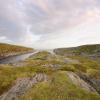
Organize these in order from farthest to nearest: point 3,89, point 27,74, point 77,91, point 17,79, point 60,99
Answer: point 27,74, point 17,79, point 3,89, point 77,91, point 60,99

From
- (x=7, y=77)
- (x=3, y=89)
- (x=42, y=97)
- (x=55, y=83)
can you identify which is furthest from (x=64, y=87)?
(x=7, y=77)

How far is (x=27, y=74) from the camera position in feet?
161

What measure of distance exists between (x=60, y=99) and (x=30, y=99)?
538 cm

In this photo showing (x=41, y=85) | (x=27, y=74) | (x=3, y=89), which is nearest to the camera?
(x=41, y=85)

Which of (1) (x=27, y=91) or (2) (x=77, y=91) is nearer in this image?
(2) (x=77, y=91)

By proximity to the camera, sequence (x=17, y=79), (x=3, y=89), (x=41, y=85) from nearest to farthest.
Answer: (x=41, y=85) < (x=3, y=89) < (x=17, y=79)

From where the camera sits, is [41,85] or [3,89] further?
[3,89]

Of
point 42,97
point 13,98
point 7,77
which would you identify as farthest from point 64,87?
point 7,77

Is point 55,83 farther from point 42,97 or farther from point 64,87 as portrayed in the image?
point 42,97

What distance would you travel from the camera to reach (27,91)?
112 feet

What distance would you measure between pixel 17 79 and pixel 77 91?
62.2 feet

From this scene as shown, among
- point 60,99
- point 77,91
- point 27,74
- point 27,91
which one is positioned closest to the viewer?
point 60,99

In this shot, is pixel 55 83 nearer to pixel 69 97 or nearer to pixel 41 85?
pixel 41 85

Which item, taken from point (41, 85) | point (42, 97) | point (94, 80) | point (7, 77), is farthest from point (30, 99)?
point (94, 80)
